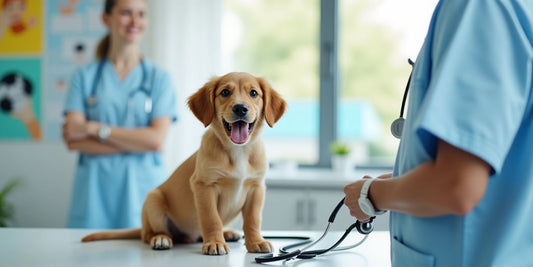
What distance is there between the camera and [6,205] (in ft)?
12.7

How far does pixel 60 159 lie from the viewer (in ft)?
13.0

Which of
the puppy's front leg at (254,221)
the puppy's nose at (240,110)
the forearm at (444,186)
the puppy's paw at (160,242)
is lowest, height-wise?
the puppy's paw at (160,242)

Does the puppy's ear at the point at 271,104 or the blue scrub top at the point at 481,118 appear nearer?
the blue scrub top at the point at 481,118

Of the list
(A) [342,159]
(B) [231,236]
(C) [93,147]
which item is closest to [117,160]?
(C) [93,147]

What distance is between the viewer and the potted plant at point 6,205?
3.76 m

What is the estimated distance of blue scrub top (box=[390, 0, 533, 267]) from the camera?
0.76m

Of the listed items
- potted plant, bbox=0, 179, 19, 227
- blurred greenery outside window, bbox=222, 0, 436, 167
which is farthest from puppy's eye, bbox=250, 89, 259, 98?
potted plant, bbox=0, 179, 19, 227

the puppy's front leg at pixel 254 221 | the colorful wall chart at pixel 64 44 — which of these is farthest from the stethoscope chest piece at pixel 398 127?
the colorful wall chart at pixel 64 44

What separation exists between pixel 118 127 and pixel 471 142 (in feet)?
6.23

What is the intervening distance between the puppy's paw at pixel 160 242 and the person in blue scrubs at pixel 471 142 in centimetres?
62

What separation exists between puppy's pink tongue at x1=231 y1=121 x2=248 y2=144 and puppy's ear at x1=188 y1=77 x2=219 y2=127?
0.07 meters

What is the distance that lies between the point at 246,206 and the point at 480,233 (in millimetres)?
662

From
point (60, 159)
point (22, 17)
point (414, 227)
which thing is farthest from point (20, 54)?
point (414, 227)

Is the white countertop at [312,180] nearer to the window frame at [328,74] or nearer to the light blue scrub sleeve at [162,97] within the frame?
the window frame at [328,74]
